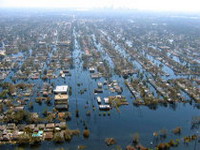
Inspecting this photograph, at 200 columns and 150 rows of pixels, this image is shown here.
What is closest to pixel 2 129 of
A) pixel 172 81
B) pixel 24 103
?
pixel 24 103

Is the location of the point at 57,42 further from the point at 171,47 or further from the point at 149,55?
the point at 171,47

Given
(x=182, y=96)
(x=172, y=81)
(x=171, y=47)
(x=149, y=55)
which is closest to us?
(x=182, y=96)

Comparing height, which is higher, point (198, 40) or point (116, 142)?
point (198, 40)

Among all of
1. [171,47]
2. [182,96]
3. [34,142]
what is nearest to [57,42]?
[171,47]

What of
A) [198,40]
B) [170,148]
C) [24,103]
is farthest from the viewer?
[198,40]

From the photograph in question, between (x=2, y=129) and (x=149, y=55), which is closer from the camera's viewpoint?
(x=2, y=129)

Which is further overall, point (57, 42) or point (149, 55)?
point (57, 42)

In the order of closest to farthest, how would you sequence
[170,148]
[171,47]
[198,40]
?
1. [170,148]
2. [171,47]
3. [198,40]

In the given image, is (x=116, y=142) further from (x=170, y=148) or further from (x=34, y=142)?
(x=34, y=142)

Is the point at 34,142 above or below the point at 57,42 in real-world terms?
below
